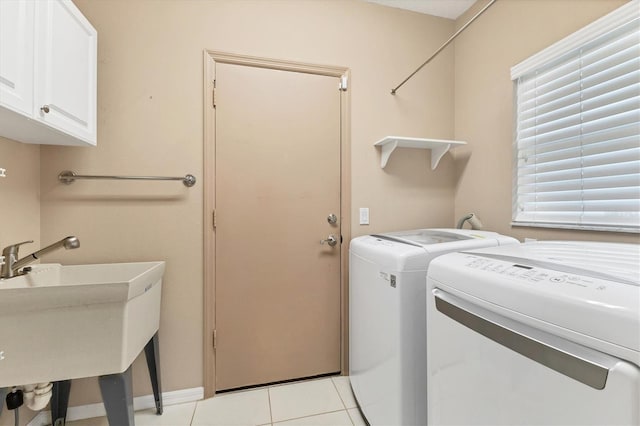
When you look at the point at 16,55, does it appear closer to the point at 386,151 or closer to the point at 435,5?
the point at 386,151

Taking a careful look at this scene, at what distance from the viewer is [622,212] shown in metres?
1.18

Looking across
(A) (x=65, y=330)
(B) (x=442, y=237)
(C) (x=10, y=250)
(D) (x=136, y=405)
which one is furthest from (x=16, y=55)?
(B) (x=442, y=237)

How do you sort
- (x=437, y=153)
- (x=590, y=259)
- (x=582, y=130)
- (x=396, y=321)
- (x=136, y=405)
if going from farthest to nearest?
(x=437, y=153) → (x=136, y=405) → (x=582, y=130) → (x=396, y=321) → (x=590, y=259)

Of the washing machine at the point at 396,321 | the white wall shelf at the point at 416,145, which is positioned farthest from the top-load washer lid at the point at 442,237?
the white wall shelf at the point at 416,145

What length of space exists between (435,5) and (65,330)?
277cm

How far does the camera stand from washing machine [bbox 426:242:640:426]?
0.47 meters

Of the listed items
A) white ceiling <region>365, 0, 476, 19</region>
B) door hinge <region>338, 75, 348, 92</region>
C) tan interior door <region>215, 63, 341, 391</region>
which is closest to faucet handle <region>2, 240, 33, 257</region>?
tan interior door <region>215, 63, 341, 391</region>

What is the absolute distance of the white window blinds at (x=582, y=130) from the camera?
3.79 feet

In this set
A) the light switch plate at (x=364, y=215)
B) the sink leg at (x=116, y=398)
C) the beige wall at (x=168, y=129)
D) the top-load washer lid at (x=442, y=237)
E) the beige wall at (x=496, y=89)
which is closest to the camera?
the sink leg at (x=116, y=398)

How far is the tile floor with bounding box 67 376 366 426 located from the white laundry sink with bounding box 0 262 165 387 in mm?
664

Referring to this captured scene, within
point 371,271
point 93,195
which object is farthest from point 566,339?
point 93,195

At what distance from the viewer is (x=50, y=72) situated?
112cm

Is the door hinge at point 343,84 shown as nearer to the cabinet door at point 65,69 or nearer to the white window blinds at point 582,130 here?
the white window blinds at point 582,130

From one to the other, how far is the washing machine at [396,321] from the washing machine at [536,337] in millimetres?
159
